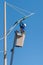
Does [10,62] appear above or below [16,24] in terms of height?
below

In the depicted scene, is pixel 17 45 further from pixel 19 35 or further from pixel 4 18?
pixel 4 18

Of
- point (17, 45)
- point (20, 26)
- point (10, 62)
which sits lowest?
point (10, 62)

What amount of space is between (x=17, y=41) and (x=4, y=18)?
188 cm

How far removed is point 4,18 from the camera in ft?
55.0

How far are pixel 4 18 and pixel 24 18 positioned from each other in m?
1.49

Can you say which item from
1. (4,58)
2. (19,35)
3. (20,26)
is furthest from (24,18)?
(4,58)

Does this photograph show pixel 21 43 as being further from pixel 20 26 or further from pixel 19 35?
pixel 20 26

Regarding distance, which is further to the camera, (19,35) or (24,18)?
(24,18)

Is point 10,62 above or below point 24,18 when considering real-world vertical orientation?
below

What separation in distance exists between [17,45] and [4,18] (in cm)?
213

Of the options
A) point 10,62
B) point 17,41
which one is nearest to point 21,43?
point 17,41

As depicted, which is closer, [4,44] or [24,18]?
[4,44]

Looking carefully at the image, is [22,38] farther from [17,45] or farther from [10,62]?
[10,62]

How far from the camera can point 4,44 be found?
16.0 metres
